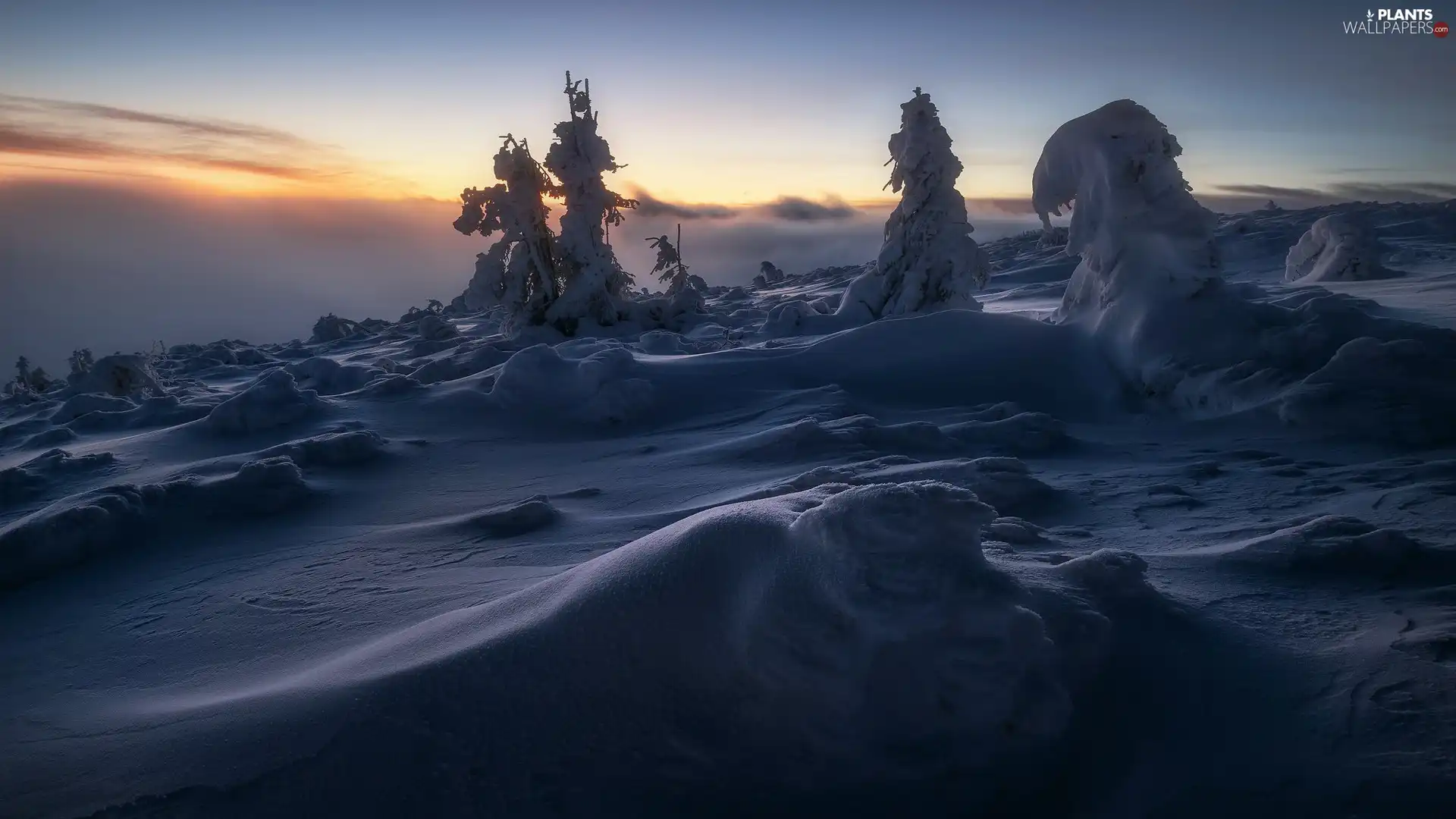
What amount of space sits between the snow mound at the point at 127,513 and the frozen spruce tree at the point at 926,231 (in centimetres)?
996

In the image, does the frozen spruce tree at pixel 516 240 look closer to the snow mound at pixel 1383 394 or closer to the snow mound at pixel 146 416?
the snow mound at pixel 146 416

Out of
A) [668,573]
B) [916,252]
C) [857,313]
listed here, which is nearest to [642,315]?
[857,313]

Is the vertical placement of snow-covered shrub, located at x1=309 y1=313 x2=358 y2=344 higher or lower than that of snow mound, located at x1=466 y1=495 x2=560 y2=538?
higher

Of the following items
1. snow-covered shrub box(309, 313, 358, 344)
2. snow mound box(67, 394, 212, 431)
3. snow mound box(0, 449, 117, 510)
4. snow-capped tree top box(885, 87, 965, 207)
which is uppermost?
snow-capped tree top box(885, 87, 965, 207)

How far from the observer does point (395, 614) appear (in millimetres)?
3070

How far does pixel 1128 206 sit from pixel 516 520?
6.23m

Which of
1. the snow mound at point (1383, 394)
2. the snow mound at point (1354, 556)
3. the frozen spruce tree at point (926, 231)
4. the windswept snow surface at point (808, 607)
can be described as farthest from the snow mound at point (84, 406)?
the snow mound at point (1383, 394)

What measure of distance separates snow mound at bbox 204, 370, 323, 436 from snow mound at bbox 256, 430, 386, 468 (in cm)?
156

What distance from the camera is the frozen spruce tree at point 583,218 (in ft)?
48.1

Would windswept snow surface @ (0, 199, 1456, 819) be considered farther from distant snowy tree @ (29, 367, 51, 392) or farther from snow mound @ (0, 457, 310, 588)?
distant snowy tree @ (29, 367, 51, 392)

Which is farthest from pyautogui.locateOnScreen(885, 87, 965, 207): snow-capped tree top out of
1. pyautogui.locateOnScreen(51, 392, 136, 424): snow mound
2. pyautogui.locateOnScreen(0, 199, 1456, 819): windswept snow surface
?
pyautogui.locateOnScreen(51, 392, 136, 424): snow mound

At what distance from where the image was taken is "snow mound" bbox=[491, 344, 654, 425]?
23.4ft

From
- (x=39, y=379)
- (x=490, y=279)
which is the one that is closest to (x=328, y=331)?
(x=39, y=379)

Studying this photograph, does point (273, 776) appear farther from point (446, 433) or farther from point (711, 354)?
point (711, 354)
